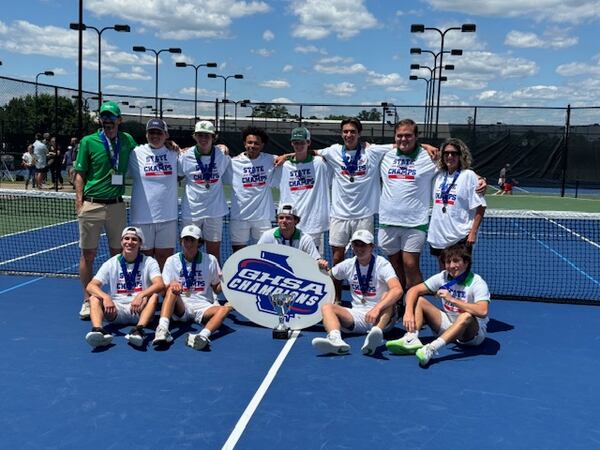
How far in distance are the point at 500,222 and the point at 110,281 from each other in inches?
438

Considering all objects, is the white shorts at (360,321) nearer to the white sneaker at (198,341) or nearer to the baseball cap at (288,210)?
the baseball cap at (288,210)

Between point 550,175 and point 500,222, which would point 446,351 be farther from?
point 550,175

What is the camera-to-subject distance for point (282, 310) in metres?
5.71

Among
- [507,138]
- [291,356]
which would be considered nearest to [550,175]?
[507,138]

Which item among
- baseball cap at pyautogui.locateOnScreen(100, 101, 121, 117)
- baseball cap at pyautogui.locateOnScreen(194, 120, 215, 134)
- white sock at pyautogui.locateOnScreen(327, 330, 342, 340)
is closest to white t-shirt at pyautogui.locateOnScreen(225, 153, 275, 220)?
baseball cap at pyautogui.locateOnScreen(194, 120, 215, 134)

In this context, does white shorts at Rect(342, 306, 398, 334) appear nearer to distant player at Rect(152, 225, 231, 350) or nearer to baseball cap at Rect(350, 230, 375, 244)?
baseball cap at Rect(350, 230, 375, 244)

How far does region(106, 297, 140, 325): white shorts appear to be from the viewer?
568 cm

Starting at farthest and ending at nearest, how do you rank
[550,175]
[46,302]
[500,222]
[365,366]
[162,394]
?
[550,175] → [500,222] → [46,302] → [365,366] → [162,394]

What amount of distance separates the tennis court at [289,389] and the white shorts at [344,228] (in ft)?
3.30

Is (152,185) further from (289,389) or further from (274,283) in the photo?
(289,389)

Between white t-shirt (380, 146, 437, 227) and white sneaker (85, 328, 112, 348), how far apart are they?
2.92 metres

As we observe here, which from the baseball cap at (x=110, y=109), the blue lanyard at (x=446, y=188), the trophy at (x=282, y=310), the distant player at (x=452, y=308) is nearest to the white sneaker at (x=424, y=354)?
the distant player at (x=452, y=308)

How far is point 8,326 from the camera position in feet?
18.9

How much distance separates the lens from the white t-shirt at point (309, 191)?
6.29 metres
